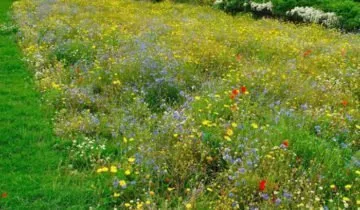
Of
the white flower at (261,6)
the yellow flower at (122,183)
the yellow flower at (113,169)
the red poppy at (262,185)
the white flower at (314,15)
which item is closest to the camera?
the red poppy at (262,185)

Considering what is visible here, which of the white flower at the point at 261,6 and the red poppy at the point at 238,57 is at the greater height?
the red poppy at the point at 238,57

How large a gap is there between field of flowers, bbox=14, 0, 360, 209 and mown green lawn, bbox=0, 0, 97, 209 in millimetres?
198

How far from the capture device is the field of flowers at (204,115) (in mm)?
4203

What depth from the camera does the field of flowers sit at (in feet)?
13.8

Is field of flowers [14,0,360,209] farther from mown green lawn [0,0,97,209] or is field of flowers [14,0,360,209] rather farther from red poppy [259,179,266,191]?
mown green lawn [0,0,97,209]

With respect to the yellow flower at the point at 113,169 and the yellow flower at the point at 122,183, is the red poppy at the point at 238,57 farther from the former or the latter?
the yellow flower at the point at 122,183

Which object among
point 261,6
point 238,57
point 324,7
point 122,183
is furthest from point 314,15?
point 122,183

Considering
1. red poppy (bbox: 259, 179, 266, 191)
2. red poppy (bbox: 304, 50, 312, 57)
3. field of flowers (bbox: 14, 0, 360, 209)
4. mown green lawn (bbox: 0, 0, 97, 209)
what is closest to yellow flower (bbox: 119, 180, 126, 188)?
field of flowers (bbox: 14, 0, 360, 209)

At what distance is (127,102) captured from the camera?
6.45m

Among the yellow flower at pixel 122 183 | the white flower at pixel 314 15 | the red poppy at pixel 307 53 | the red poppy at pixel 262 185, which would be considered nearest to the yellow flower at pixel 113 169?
the yellow flower at pixel 122 183

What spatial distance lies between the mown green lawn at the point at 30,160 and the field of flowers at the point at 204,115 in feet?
0.65

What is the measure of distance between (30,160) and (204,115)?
211 cm

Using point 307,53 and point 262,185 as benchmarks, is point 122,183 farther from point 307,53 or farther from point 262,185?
point 307,53

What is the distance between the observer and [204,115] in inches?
215
